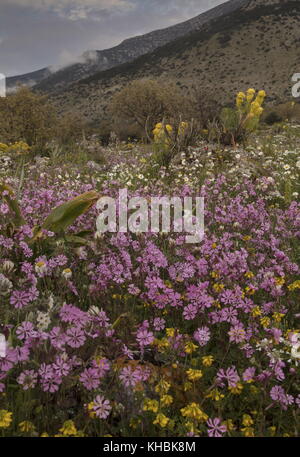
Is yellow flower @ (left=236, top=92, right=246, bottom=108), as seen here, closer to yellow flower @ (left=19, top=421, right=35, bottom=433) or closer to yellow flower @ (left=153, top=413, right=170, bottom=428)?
yellow flower @ (left=153, top=413, right=170, bottom=428)

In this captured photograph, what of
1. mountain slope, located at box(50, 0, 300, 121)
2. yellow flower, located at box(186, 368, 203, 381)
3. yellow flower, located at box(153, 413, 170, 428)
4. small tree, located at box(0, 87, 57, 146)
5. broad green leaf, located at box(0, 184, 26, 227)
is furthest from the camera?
mountain slope, located at box(50, 0, 300, 121)

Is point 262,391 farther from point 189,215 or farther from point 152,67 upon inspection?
point 152,67

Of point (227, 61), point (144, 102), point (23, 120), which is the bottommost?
point (23, 120)

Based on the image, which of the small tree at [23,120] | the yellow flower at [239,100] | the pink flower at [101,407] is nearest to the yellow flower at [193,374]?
the pink flower at [101,407]

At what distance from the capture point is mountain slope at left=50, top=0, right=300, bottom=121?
69.9 meters

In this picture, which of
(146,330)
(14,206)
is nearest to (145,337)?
(146,330)

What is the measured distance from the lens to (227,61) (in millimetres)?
78562

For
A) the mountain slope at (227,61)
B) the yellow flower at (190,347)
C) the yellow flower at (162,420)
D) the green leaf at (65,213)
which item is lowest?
the yellow flower at (162,420)

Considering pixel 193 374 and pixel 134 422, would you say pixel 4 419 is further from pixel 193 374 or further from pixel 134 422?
pixel 193 374

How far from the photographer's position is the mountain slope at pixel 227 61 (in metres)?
69.9

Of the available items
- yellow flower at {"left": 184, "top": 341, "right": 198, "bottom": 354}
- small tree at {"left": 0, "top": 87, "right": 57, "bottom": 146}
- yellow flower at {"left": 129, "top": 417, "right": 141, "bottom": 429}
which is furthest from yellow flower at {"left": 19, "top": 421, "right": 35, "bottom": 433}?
small tree at {"left": 0, "top": 87, "right": 57, "bottom": 146}

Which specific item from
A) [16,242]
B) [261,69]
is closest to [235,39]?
[261,69]

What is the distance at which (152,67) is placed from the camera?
87.5 metres

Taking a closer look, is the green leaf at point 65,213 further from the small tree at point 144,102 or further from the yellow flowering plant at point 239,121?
the small tree at point 144,102
